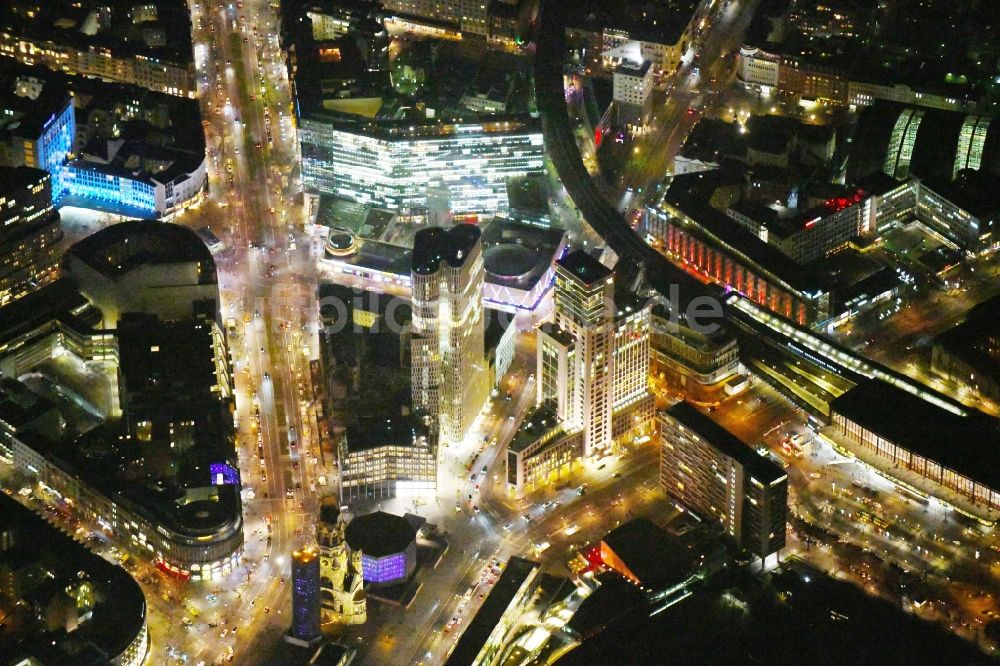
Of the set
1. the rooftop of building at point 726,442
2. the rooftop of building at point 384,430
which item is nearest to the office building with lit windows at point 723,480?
the rooftop of building at point 726,442

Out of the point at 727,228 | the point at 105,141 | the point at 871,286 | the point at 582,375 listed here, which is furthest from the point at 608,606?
the point at 105,141

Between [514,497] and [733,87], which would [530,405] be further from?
[733,87]

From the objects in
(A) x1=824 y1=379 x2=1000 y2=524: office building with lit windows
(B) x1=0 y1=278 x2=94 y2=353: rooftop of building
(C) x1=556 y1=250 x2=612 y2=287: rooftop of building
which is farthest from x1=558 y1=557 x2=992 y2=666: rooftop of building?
(B) x1=0 y1=278 x2=94 y2=353: rooftop of building

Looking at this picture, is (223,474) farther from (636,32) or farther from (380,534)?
(636,32)

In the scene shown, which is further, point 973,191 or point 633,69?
point 633,69

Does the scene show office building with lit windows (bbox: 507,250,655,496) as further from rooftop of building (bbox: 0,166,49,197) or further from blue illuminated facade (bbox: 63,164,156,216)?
rooftop of building (bbox: 0,166,49,197)

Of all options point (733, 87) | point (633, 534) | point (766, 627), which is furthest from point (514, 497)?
point (733, 87)
